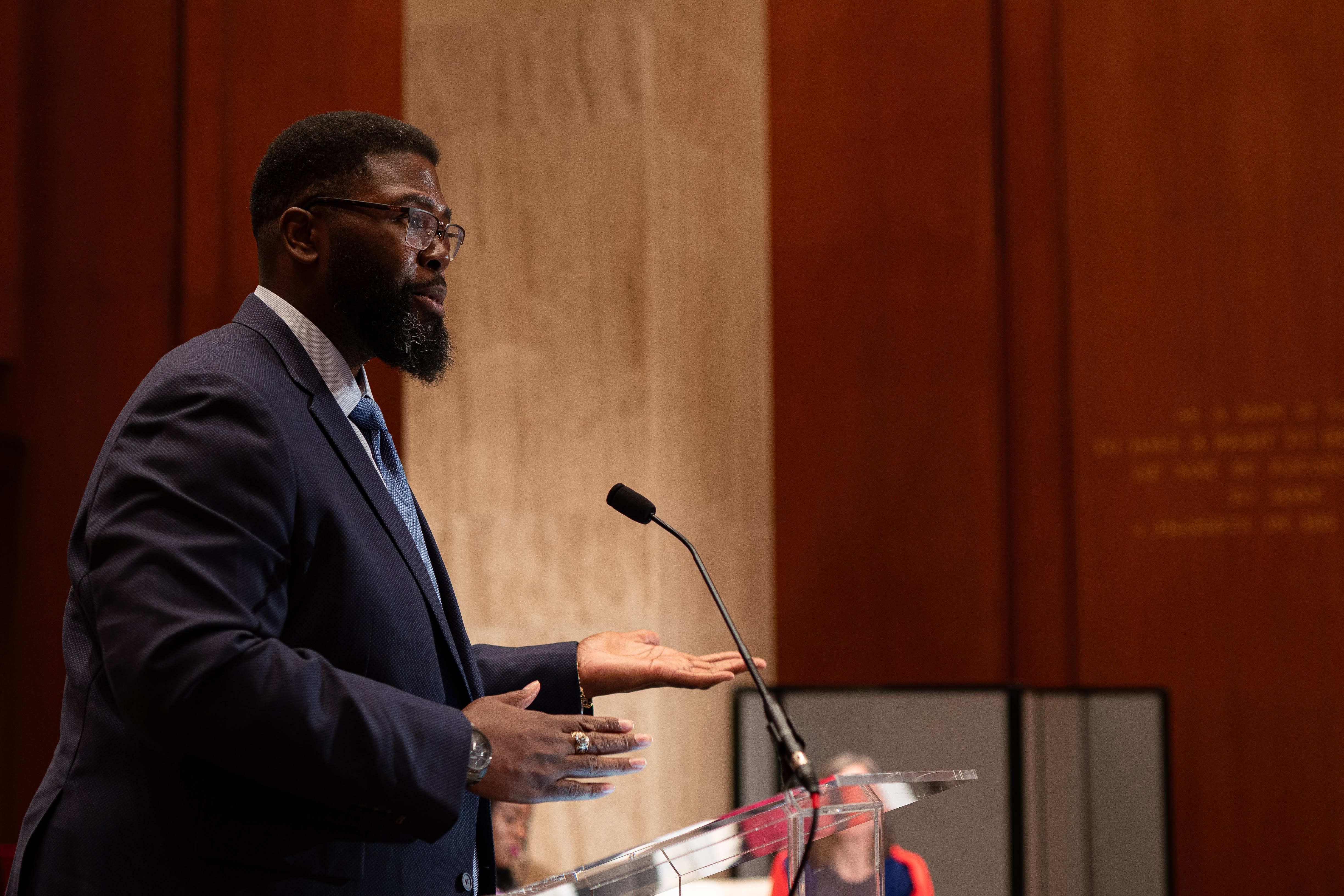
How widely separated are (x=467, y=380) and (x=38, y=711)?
2.58m

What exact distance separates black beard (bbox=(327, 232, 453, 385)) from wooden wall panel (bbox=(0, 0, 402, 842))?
424cm

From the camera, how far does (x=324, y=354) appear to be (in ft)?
5.61

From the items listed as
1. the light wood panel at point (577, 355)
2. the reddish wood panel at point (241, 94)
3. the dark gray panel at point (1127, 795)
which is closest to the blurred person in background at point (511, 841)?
the light wood panel at point (577, 355)

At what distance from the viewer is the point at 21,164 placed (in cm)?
605

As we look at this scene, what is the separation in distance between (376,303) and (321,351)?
95mm

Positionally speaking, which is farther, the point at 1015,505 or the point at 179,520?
the point at 1015,505

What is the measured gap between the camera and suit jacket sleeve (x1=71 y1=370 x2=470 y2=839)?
1320 mm

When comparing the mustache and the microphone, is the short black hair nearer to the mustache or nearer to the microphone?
the mustache

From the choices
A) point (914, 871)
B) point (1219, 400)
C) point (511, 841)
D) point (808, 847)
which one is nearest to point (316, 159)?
point (808, 847)

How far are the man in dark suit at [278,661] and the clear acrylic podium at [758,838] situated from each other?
0.51 ft

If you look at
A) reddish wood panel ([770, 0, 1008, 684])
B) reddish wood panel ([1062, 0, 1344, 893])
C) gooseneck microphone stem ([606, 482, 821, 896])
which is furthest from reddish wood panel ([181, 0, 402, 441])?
gooseneck microphone stem ([606, 482, 821, 896])

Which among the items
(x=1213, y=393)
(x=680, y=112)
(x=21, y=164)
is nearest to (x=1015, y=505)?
(x=1213, y=393)

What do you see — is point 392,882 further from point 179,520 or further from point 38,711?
point 38,711

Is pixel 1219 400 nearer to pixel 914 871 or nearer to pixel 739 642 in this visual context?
pixel 914 871
